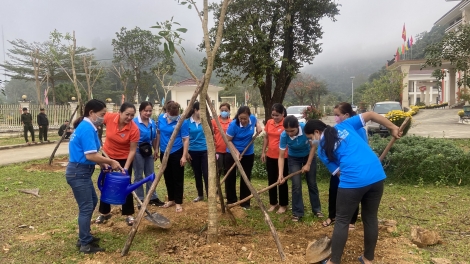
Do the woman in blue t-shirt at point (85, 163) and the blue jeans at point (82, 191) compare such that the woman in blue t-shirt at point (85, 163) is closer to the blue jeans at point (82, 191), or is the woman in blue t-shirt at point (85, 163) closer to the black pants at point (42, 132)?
the blue jeans at point (82, 191)

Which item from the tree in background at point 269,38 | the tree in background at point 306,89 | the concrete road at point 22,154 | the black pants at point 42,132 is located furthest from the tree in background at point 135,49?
the tree in background at point 306,89

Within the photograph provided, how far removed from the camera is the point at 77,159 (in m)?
3.31

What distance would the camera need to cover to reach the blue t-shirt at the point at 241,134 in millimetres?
4641

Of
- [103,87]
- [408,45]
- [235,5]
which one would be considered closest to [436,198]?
[235,5]

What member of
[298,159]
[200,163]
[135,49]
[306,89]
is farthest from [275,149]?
[306,89]

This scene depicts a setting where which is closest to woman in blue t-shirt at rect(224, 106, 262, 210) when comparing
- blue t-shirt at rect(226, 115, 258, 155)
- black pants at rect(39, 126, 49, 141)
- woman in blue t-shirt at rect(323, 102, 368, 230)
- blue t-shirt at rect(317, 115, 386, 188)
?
blue t-shirt at rect(226, 115, 258, 155)

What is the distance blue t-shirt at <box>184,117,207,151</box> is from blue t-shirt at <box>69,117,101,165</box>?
1705mm

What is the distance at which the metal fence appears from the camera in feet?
63.8

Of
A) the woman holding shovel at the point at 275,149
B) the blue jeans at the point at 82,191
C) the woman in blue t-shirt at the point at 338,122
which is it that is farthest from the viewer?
the woman holding shovel at the point at 275,149

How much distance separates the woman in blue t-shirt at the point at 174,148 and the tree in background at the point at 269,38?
20.2ft

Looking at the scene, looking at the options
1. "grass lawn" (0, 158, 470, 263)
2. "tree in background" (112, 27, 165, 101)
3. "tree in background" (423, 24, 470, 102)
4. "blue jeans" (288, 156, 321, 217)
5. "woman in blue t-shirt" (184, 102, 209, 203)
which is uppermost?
"tree in background" (112, 27, 165, 101)

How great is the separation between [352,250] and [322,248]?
44cm

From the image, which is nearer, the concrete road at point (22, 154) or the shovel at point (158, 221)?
the shovel at point (158, 221)

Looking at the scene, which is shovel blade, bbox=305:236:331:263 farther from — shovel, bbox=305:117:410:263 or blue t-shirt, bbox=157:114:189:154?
blue t-shirt, bbox=157:114:189:154
